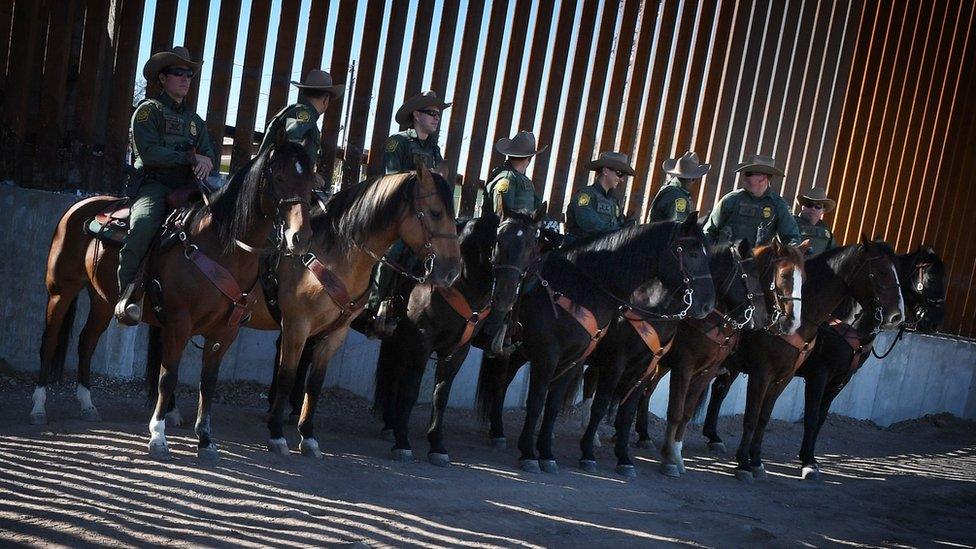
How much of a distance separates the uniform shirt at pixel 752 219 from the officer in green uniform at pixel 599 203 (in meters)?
1.29

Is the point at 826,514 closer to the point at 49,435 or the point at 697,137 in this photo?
the point at 49,435

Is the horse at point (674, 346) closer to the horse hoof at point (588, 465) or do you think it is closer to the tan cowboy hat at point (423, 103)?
the horse hoof at point (588, 465)

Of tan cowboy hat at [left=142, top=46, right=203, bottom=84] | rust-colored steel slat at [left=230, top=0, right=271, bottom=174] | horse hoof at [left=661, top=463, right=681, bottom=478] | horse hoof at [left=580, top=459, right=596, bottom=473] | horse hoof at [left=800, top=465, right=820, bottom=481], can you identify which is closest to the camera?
tan cowboy hat at [left=142, top=46, right=203, bottom=84]

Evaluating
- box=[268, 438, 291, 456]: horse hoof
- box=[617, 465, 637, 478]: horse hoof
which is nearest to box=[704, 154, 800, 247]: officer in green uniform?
box=[617, 465, 637, 478]: horse hoof

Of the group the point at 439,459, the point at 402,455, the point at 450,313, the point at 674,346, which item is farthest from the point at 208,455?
the point at 674,346

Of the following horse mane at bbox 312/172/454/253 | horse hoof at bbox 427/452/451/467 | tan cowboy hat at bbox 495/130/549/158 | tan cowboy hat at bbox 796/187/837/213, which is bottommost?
horse hoof at bbox 427/452/451/467

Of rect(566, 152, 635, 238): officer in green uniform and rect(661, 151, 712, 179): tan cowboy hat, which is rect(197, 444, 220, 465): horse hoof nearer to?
rect(566, 152, 635, 238): officer in green uniform

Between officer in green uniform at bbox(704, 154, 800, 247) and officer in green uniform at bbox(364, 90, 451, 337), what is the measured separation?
140 inches

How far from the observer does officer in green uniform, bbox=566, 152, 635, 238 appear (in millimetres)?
9297

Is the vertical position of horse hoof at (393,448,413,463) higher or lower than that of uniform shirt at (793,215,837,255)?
lower

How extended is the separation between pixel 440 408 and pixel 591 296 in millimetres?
1592

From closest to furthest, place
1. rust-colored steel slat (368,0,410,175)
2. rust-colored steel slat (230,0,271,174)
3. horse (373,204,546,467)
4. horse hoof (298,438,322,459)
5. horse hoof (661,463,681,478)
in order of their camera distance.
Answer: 1. horse hoof (298,438,322,459)
2. horse (373,204,546,467)
3. horse hoof (661,463,681,478)
4. rust-colored steel slat (230,0,271,174)
5. rust-colored steel slat (368,0,410,175)

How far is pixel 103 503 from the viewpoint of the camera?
16.5 feet

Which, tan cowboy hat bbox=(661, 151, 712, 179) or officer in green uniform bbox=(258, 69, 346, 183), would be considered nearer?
officer in green uniform bbox=(258, 69, 346, 183)
